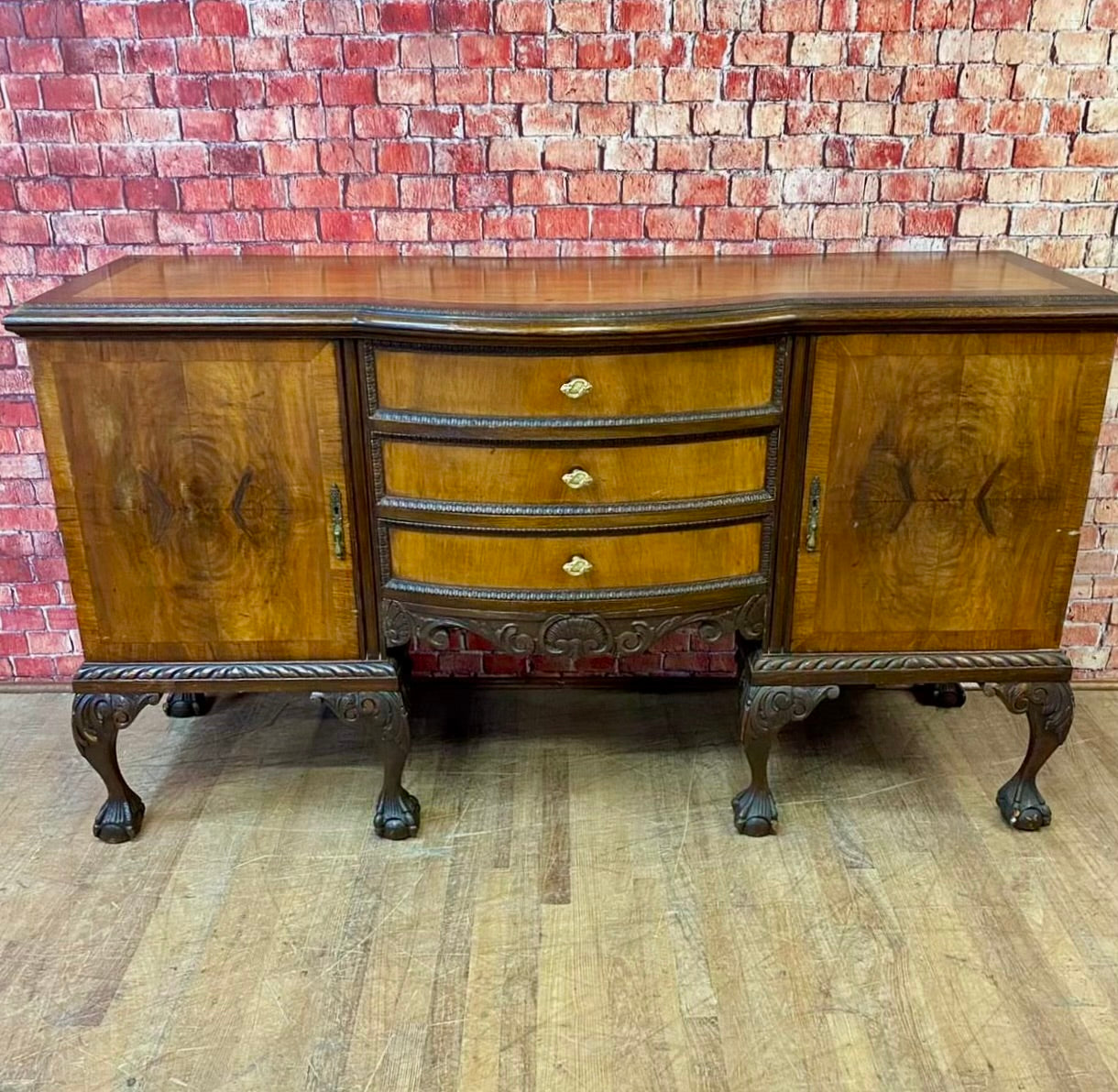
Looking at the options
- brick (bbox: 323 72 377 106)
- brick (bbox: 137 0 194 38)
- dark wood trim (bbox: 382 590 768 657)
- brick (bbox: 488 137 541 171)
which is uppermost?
brick (bbox: 137 0 194 38)

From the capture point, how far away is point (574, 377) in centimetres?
178

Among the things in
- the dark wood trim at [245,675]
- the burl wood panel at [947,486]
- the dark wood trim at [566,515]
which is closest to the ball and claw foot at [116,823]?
the dark wood trim at [245,675]

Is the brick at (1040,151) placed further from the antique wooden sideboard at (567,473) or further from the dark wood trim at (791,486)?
the dark wood trim at (791,486)

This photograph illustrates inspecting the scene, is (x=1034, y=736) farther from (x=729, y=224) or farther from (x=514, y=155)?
(x=514, y=155)

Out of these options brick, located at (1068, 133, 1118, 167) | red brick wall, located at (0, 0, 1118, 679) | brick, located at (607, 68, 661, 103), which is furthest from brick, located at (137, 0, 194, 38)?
brick, located at (1068, 133, 1118, 167)

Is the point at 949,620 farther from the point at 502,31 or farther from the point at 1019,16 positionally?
the point at 502,31

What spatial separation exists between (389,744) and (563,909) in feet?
1.42

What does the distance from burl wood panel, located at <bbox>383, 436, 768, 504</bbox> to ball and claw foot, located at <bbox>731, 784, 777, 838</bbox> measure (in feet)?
2.05

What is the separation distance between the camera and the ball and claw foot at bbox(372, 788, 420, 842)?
82.6 inches

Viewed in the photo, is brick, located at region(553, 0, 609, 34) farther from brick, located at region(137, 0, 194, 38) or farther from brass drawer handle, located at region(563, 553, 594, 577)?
brass drawer handle, located at region(563, 553, 594, 577)

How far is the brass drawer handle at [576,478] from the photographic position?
1.83 meters

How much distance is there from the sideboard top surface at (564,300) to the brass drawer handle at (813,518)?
11.0 inches

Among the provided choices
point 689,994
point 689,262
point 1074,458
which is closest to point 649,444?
point 689,262

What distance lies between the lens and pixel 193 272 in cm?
209
